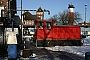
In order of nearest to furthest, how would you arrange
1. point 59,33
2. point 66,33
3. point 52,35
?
1. point 52,35
2. point 59,33
3. point 66,33

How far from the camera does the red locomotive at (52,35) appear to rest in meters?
23.2

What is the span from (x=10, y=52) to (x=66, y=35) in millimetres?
12670

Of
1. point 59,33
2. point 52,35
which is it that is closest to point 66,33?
point 59,33

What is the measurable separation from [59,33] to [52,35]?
102 centimetres

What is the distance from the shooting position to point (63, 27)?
79.8ft

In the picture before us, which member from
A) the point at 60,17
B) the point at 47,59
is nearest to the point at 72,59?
the point at 47,59

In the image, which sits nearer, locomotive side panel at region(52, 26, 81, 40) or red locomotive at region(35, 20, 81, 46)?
red locomotive at region(35, 20, 81, 46)

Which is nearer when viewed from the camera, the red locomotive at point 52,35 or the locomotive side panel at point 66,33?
the red locomotive at point 52,35

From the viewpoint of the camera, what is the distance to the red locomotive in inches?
914

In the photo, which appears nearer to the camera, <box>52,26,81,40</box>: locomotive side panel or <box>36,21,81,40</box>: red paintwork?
<box>36,21,81,40</box>: red paintwork

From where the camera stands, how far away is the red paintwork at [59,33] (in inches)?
916

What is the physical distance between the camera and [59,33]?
2394cm

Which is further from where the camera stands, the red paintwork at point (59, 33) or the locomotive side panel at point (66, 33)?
the locomotive side panel at point (66, 33)

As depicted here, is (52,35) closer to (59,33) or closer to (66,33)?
(59,33)
